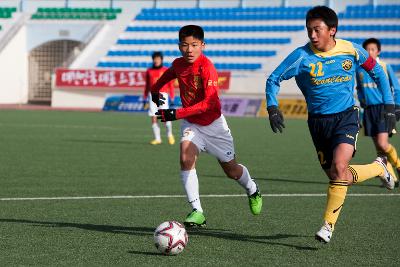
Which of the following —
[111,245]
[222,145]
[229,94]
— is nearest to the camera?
[111,245]

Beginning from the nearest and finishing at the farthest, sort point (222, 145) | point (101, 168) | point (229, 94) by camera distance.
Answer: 1. point (222, 145)
2. point (101, 168)
3. point (229, 94)

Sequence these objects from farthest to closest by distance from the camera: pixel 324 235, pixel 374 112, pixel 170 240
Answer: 1. pixel 374 112
2. pixel 324 235
3. pixel 170 240

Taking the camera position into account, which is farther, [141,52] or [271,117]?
[141,52]

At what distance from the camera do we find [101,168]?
44.4ft

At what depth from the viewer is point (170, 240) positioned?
20.9 ft

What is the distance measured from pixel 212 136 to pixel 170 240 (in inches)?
74.9

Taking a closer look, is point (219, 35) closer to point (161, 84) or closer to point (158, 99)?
point (161, 84)

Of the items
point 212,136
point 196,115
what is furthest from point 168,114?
point 212,136

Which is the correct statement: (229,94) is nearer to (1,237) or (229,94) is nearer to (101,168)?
(101,168)

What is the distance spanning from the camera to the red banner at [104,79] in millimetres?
38719

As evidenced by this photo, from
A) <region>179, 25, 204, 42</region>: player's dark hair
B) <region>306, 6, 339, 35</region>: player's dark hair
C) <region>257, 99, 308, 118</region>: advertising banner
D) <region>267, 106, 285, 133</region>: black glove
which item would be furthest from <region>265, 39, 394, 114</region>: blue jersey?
<region>257, 99, 308, 118</region>: advertising banner

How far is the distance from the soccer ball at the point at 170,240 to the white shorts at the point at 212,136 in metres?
1.62

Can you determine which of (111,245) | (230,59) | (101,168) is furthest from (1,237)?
(230,59)

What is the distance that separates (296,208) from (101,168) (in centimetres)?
497
